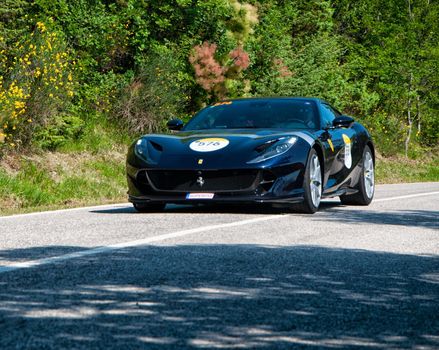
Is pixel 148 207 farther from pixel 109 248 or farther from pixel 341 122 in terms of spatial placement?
pixel 109 248

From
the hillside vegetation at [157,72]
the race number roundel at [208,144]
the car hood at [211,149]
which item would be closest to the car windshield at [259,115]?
the car hood at [211,149]

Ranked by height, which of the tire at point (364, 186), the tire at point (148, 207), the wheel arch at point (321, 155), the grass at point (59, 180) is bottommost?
A: the grass at point (59, 180)

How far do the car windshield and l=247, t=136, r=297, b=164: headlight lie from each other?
89cm

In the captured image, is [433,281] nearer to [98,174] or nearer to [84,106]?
[98,174]

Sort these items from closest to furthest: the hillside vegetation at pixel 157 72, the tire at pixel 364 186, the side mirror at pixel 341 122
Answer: the side mirror at pixel 341 122 < the tire at pixel 364 186 < the hillside vegetation at pixel 157 72

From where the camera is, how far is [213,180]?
10.1m

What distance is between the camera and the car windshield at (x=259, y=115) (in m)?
11.4

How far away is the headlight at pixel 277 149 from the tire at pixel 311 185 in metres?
0.30

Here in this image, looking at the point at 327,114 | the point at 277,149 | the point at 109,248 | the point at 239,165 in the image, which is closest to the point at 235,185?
the point at 239,165

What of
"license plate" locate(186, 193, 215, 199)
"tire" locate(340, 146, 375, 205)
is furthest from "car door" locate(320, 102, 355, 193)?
"license plate" locate(186, 193, 215, 199)

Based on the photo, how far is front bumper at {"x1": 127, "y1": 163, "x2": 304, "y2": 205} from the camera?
10086 mm

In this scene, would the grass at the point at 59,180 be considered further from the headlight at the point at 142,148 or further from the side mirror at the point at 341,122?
the side mirror at the point at 341,122

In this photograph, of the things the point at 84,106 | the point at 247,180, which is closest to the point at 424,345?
the point at 247,180

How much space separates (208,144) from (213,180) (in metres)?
0.43
